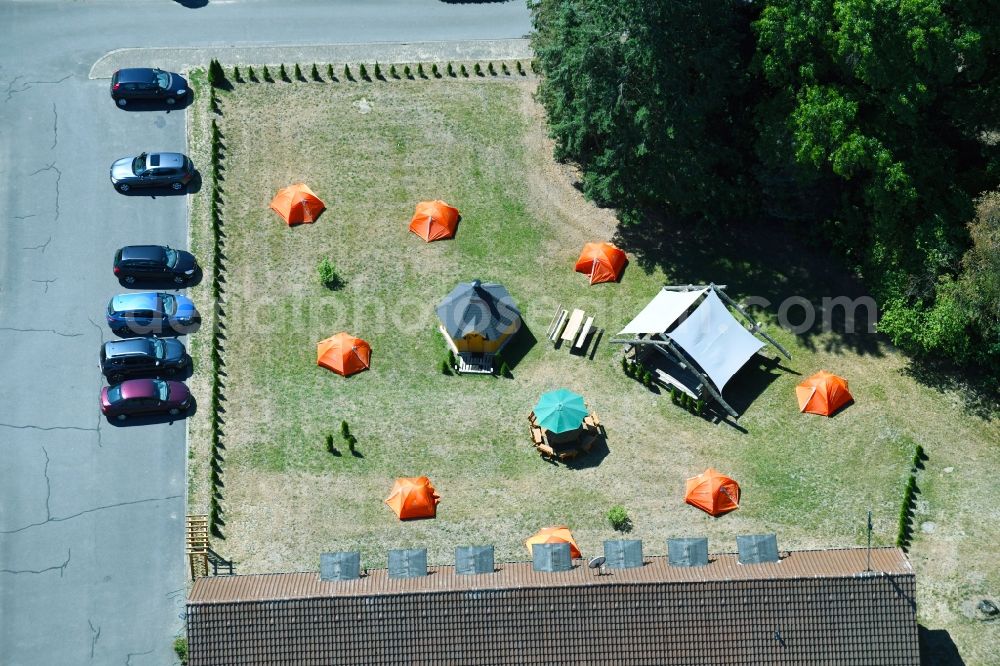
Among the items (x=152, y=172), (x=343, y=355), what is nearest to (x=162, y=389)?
(x=343, y=355)

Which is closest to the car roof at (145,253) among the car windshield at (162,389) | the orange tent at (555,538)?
the car windshield at (162,389)

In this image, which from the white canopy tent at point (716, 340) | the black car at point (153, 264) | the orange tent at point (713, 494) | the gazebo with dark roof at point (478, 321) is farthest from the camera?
the black car at point (153, 264)

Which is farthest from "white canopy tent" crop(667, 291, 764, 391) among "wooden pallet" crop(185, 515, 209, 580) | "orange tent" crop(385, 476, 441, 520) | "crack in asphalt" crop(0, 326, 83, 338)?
"crack in asphalt" crop(0, 326, 83, 338)

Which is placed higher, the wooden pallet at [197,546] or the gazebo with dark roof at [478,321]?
the gazebo with dark roof at [478,321]

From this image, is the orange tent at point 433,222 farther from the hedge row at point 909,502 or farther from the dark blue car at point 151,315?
the hedge row at point 909,502

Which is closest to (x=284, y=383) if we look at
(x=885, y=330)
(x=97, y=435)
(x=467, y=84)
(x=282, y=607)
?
(x=97, y=435)
